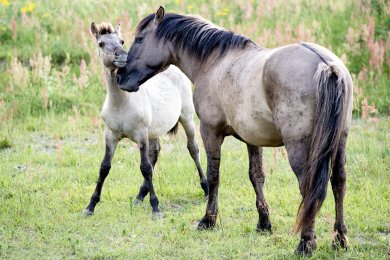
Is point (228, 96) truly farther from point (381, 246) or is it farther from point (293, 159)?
point (381, 246)

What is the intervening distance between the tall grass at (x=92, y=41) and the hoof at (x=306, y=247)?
4.70 metres

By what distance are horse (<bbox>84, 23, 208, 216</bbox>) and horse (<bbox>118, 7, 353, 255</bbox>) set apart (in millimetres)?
335

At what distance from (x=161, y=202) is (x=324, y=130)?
3.12m

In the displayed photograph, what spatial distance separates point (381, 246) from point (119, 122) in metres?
2.88

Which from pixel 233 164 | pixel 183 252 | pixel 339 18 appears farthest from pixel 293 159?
pixel 339 18

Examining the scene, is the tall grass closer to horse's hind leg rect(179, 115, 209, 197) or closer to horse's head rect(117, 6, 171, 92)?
horse's hind leg rect(179, 115, 209, 197)

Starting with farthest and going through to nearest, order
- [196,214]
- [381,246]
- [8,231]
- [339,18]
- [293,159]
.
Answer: [339,18] → [196,214] → [8,231] → [381,246] → [293,159]

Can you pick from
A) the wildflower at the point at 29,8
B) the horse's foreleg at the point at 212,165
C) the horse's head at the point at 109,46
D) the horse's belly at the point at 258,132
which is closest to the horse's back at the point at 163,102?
the horse's head at the point at 109,46

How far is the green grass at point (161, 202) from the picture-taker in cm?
646

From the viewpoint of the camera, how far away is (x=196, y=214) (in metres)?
7.52

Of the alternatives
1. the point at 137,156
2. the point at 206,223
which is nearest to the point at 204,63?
the point at 206,223

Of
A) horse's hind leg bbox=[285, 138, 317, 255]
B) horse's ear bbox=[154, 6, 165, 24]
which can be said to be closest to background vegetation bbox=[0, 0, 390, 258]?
horse's hind leg bbox=[285, 138, 317, 255]

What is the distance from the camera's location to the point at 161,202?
8094 mm

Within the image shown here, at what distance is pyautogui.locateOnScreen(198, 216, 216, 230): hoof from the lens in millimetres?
7000
